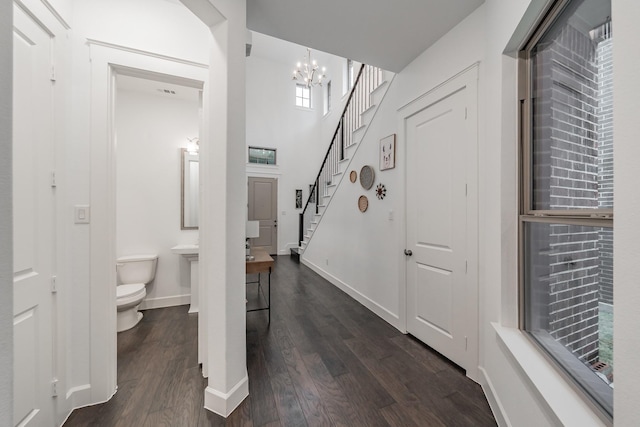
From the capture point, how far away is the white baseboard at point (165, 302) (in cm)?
305

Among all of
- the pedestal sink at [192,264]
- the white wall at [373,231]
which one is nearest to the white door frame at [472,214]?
the white wall at [373,231]

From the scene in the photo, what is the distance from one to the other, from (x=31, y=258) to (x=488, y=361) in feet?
9.20

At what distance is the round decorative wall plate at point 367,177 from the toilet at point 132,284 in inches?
112

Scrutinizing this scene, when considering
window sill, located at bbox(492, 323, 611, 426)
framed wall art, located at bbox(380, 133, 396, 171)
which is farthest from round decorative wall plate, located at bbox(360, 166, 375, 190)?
window sill, located at bbox(492, 323, 611, 426)

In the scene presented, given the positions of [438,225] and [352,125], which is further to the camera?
[352,125]

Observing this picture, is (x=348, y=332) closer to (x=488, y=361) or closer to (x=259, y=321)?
(x=259, y=321)

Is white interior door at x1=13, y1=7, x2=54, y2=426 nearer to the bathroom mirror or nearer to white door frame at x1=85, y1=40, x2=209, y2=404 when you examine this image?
white door frame at x1=85, y1=40, x2=209, y2=404

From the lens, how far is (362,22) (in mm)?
1976

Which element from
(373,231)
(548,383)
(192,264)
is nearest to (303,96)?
(373,231)

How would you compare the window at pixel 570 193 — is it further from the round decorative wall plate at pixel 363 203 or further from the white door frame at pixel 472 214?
the round decorative wall plate at pixel 363 203

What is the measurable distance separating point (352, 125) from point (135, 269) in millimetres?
3736

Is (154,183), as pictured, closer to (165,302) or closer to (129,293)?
(129,293)

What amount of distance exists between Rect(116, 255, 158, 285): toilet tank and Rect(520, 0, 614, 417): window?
11.8 ft

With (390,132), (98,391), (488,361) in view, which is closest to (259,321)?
(98,391)
